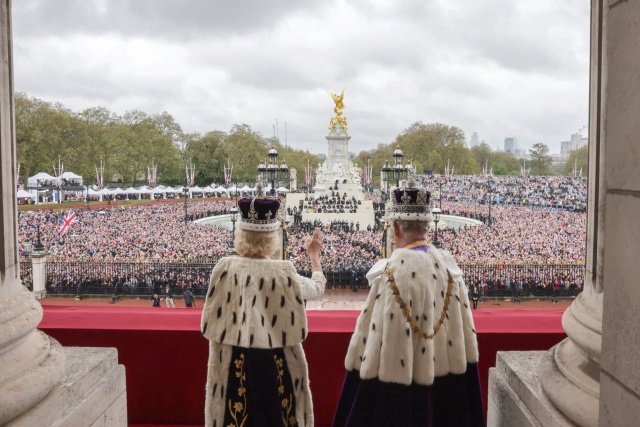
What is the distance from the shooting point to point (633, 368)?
1617 mm

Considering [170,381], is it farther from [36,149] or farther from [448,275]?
[36,149]

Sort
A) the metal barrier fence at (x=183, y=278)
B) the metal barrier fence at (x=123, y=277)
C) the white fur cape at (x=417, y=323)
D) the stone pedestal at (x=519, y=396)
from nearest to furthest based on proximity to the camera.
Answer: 1. the stone pedestal at (x=519, y=396)
2. the white fur cape at (x=417, y=323)
3. the metal barrier fence at (x=183, y=278)
4. the metal barrier fence at (x=123, y=277)

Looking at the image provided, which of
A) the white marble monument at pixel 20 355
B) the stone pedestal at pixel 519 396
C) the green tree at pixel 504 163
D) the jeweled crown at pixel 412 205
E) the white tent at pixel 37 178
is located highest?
the green tree at pixel 504 163

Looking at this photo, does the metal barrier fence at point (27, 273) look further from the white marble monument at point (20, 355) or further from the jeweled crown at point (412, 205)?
the jeweled crown at point (412, 205)

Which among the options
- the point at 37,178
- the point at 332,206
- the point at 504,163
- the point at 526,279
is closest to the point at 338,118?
the point at 332,206

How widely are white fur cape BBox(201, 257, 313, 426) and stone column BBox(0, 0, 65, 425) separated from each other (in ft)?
2.61

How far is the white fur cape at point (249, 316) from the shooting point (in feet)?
9.50

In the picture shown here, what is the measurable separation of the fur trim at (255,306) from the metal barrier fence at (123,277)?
1442 centimetres

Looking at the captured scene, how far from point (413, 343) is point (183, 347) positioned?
1.82 m

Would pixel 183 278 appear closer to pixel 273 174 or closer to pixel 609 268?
pixel 273 174

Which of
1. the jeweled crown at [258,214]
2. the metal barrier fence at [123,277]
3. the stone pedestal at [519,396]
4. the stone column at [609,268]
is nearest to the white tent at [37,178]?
the metal barrier fence at [123,277]

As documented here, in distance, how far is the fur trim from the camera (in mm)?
2889

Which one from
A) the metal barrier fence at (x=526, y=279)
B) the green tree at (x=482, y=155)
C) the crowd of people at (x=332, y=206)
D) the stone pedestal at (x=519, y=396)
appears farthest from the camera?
the green tree at (x=482, y=155)

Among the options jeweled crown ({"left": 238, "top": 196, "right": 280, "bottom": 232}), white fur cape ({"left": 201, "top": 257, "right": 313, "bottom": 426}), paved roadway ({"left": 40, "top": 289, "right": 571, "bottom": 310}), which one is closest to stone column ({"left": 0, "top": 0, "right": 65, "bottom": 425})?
white fur cape ({"left": 201, "top": 257, "right": 313, "bottom": 426})
